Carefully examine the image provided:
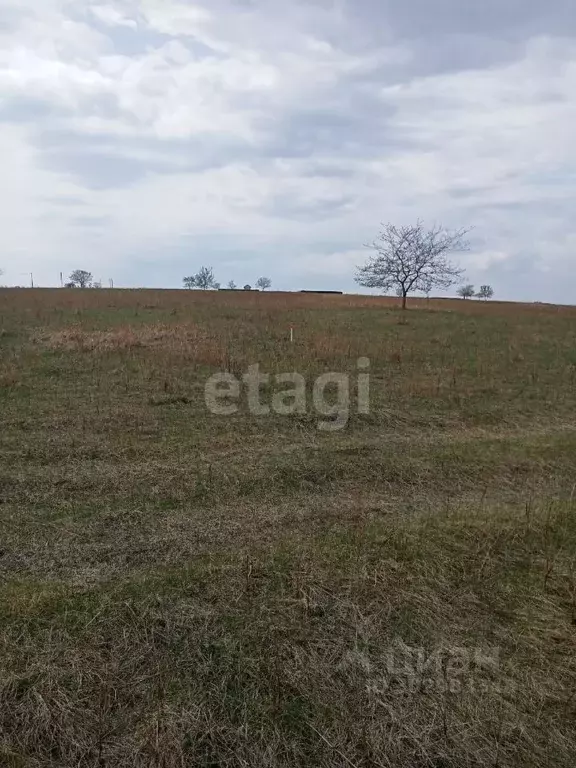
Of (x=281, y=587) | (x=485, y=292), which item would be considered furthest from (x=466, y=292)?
(x=281, y=587)

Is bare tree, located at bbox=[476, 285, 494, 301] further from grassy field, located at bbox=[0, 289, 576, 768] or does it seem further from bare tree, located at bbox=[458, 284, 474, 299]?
grassy field, located at bbox=[0, 289, 576, 768]

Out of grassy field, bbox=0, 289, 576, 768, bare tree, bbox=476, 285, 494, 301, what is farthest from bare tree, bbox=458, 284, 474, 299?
grassy field, bbox=0, 289, 576, 768

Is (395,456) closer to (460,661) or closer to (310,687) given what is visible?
(460,661)

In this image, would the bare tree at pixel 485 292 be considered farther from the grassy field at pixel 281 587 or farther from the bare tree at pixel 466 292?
the grassy field at pixel 281 587

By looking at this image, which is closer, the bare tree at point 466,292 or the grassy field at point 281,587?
the grassy field at point 281,587

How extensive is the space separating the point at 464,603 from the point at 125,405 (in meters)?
5.98

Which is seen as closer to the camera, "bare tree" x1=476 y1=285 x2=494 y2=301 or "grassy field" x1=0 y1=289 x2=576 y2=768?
"grassy field" x1=0 y1=289 x2=576 y2=768

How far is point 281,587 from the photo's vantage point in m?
3.59

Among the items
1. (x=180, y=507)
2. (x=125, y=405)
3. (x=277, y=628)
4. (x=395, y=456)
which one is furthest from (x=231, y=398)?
(x=277, y=628)

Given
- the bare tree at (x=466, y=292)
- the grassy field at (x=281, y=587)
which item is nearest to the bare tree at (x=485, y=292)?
the bare tree at (x=466, y=292)

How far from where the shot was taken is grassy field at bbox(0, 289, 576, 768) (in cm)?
252

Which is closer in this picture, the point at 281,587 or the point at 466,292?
the point at 281,587

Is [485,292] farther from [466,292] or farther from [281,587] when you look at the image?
[281,587]

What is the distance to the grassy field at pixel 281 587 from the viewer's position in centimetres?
252
